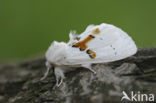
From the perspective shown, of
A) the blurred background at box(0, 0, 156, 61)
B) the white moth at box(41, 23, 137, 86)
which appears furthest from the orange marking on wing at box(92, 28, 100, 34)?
the blurred background at box(0, 0, 156, 61)

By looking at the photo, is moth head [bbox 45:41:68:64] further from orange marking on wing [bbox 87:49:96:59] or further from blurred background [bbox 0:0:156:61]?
blurred background [bbox 0:0:156:61]

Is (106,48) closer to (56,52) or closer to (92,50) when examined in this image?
(92,50)

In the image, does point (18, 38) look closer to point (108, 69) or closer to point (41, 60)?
point (41, 60)

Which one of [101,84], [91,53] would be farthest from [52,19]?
[101,84]

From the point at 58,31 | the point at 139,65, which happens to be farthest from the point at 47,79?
the point at 58,31

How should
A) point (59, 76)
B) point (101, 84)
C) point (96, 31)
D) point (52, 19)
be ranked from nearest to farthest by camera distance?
point (101, 84) < point (59, 76) < point (96, 31) < point (52, 19)

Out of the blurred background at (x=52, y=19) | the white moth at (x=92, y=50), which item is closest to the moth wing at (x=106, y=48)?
the white moth at (x=92, y=50)
